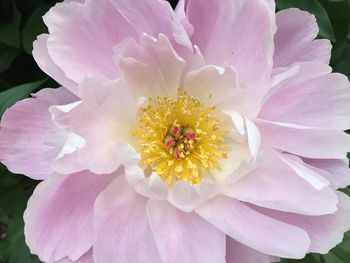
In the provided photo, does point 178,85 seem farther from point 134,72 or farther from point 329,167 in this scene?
point 329,167

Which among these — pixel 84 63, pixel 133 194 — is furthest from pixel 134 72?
pixel 133 194

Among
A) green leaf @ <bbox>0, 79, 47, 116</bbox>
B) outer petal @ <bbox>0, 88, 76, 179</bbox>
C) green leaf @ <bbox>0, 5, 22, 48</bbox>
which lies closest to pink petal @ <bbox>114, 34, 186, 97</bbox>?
outer petal @ <bbox>0, 88, 76, 179</bbox>

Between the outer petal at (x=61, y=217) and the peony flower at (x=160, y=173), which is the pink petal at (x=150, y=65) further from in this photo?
the outer petal at (x=61, y=217)

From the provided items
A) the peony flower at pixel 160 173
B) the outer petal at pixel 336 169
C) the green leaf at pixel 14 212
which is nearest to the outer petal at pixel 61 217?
the peony flower at pixel 160 173

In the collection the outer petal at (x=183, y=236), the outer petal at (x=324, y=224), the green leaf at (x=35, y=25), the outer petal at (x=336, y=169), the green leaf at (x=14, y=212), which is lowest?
the green leaf at (x=14, y=212)

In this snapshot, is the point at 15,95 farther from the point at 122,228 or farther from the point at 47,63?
the point at 122,228

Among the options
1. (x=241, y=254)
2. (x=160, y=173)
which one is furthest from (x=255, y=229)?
(x=160, y=173)

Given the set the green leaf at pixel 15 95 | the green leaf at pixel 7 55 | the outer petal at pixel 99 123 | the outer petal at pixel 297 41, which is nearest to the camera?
the outer petal at pixel 99 123
